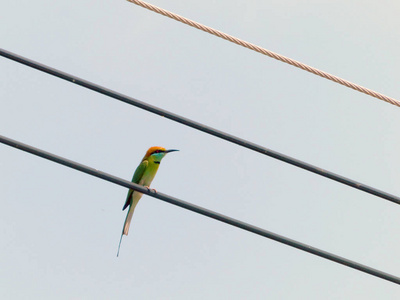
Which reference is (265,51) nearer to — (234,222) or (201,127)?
(201,127)

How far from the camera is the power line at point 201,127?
11.4 ft

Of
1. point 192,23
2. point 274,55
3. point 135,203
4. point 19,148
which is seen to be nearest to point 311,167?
point 274,55

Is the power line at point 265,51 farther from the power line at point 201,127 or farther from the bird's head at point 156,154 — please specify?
the bird's head at point 156,154

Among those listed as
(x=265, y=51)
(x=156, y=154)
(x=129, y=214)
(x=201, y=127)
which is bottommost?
(x=129, y=214)

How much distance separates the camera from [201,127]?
358 centimetres

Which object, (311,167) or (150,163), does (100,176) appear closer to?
(311,167)

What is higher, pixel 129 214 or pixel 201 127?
pixel 201 127

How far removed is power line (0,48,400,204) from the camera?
3.47 metres

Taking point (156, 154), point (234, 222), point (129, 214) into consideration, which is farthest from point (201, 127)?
point (156, 154)

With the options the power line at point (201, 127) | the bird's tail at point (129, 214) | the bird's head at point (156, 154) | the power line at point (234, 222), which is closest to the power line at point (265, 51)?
the power line at point (201, 127)

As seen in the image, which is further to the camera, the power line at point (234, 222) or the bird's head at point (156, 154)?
the bird's head at point (156, 154)

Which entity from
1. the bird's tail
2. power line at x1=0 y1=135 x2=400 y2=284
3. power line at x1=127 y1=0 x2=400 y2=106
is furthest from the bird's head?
power line at x1=0 y1=135 x2=400 y2=284

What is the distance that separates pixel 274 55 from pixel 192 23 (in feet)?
1.63

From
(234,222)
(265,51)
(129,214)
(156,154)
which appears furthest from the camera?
(156,154)
